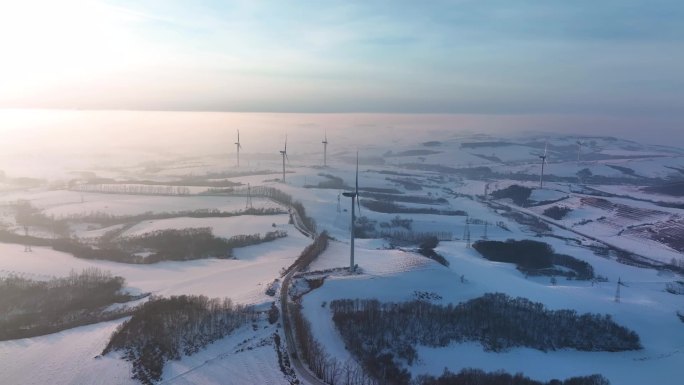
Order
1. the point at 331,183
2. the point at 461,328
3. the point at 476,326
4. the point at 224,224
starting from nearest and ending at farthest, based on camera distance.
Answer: the point at 461,328
the point at 476,326
the point at 224,224
the point at 331,183

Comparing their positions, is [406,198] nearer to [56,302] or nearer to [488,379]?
[56,302]

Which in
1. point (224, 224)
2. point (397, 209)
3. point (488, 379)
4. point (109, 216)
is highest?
point (224, 224)

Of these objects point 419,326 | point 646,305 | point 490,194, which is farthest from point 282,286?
point 490,194

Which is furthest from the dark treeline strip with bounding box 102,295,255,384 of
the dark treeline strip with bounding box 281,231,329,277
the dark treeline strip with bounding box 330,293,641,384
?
the dark treeline strip with bounding box 281,231,329,277

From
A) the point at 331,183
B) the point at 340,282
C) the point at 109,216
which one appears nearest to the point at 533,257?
the point at 340,282

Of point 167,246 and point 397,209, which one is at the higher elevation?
point 167,246

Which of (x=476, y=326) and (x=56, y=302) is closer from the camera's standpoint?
(x=476, y=326)

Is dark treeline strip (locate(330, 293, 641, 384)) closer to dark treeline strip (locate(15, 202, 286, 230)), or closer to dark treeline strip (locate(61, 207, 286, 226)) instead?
dark treeline strip (locate(61, 207, 286, 226))
